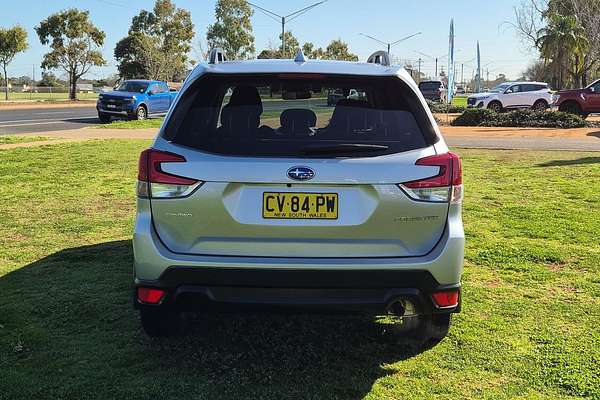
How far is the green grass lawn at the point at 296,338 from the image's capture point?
3279 millimetres

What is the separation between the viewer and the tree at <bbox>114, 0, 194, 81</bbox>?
5888 centimetres

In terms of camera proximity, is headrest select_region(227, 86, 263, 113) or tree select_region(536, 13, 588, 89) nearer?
headrest select_region(227, 86, 263, 113)

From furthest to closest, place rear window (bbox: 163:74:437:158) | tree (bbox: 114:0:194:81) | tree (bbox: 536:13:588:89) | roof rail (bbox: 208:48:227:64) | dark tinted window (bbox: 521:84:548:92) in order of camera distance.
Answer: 1. tree (bbox: 114:0:194:81)
2. tree (bbox: 536:13:588:89)
3. dark tinted window (bbox: 521:84:548:92)
4. roof rail (bbox: 208:48:227:64)
5. rear window (bbox: 163:74:437:158)

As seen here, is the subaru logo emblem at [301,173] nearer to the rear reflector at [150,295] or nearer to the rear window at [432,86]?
the rear reflector at [150,295]

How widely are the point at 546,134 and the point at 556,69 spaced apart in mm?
37921

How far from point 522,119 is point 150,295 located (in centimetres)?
2185

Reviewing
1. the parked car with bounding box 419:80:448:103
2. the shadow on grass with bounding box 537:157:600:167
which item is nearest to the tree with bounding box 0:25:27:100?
the parked car with bounding box 419:80:448:103

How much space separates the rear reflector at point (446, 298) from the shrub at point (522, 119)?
68.1 ft

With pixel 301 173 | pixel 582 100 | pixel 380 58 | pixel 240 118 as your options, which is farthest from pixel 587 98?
pixel 301 173

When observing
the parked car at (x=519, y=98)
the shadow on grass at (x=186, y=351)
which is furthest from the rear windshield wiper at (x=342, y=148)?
the parked car at (x=519, y=98)

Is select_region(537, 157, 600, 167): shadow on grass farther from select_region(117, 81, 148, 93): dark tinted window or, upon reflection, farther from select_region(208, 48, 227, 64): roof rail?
select_region(117, 81, 148, 93): dark tinted window

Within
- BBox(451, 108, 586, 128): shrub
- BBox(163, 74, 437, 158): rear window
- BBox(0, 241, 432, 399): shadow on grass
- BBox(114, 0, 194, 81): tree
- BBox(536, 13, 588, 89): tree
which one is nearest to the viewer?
BBox(163, 74, 437, 158): rear window

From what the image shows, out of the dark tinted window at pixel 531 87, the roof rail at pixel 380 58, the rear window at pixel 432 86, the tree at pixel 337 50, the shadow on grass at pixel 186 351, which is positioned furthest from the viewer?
the tree at pixel 337 50

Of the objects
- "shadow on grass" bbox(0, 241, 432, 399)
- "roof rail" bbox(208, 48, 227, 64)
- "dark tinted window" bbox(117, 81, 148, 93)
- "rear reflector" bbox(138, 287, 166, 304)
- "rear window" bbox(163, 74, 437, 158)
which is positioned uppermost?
"dark tinted window" bbox(117, 81, 148, 93)
